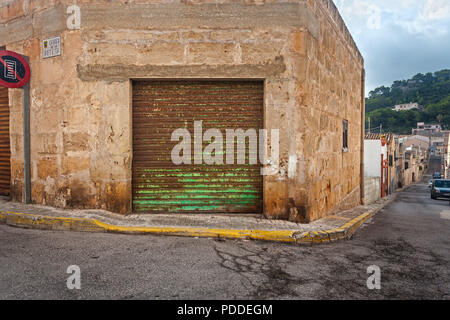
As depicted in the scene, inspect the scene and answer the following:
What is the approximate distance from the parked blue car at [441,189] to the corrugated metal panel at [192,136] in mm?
23567

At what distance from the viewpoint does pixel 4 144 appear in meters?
7.49

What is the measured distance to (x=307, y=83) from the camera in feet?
19.7

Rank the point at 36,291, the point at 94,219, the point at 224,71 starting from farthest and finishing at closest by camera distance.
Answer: the point at 224,71 < the point at 94,219 < the point at 36,291

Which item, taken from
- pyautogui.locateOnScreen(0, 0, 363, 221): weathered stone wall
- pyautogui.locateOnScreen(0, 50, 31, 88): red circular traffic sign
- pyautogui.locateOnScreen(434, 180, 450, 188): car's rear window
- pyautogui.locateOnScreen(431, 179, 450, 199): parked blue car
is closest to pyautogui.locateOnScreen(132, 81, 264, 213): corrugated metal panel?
pyautogui.locateOnScreen(0, 0, 363, 221): weathered stone wall

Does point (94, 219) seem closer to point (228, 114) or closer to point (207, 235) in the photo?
point (207, 235)

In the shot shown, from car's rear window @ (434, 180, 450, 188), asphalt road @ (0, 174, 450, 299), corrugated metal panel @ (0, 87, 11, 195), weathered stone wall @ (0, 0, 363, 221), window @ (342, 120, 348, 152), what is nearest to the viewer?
asphalt road @ (0, 174, 450, 299)

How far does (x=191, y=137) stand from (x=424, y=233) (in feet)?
16.5

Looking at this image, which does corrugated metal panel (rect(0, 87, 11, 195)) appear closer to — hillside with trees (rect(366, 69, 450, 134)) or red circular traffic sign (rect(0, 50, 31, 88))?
red circular traffic sign (rect(0, 50, 31, 88))

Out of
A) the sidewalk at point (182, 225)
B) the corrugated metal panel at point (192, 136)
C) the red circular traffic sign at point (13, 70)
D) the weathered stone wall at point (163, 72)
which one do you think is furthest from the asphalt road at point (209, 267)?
the red circular traffic sign at point (13, 70)

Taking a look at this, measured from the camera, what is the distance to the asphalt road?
2893 millimetres

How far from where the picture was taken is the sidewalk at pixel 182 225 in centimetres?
491

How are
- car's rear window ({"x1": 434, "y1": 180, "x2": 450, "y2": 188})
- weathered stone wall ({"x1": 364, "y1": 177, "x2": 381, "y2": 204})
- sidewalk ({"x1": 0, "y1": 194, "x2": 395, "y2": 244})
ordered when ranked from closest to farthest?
1. sidewalk ({"x1": 0, "y1": 194, "x2": 395, "y2": 244})
2. weathered stone wall ({"x1": 364, "y1": 177, "x2": 381, "y2": 204})
3. car's rear window ({"x1": 434, "y1": 180, "x2": 450, "y2": 188})

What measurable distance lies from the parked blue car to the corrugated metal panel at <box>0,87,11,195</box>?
27033mm

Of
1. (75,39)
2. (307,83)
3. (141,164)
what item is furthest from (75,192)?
(307,83)
